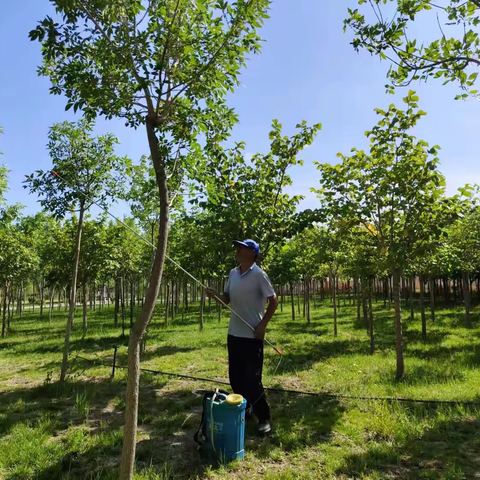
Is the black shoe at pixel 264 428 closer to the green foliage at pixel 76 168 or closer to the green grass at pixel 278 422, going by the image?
the green grass at pixel 278 422

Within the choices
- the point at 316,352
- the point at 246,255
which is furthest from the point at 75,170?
the point at 316,352

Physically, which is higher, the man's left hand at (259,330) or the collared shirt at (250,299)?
the collared shirt at (250,299)

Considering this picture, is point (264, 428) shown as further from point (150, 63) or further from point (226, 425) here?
point (150, 63)

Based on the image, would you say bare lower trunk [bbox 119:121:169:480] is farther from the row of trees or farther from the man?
the man

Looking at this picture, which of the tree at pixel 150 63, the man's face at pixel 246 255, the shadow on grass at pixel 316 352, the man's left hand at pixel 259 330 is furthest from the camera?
the shadow on grass at pixel 316 352

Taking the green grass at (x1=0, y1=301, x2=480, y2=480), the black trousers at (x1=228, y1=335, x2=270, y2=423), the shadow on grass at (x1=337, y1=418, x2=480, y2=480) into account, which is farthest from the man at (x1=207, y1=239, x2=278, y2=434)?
the shadow on grass at (x1=337, y1=418, x2=480, y2=480)

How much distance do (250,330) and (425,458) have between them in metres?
2.23

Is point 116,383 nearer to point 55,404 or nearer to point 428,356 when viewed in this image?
point 55,404

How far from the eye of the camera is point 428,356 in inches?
358

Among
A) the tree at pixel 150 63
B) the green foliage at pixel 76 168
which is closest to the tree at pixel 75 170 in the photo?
the green foliage at pixel 76 168

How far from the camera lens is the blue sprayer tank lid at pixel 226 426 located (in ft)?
11.9

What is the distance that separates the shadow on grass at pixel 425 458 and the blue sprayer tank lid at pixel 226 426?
106 centimetres

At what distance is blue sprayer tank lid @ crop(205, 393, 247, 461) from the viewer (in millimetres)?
3617

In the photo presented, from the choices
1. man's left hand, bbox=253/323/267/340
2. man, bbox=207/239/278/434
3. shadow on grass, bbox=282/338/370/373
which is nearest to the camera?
man's left hand, bbox=253/323/267/340
